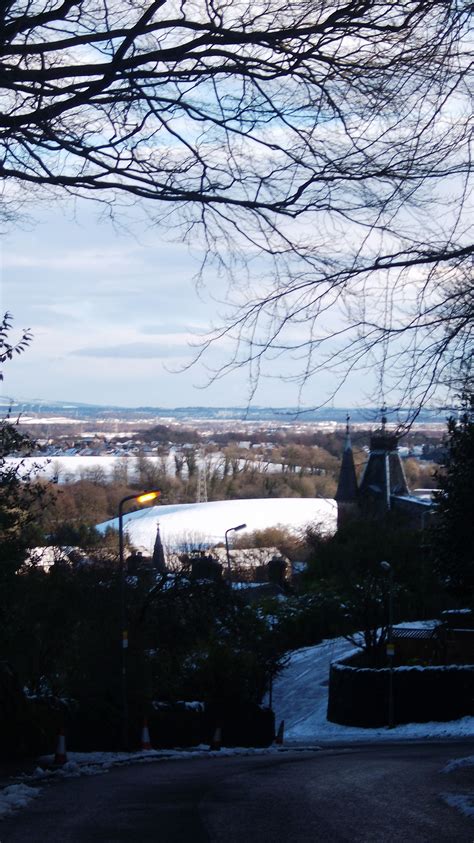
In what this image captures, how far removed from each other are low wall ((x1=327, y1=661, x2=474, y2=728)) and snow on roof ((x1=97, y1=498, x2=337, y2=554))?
40487 millimetres

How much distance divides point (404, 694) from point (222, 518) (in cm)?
6927

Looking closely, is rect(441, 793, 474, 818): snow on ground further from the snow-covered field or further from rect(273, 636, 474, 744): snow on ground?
the snow-covered field

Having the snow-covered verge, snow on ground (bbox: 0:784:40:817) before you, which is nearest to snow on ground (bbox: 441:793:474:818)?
the snow-covered verge

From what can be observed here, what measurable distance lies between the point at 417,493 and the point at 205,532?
66.1ft

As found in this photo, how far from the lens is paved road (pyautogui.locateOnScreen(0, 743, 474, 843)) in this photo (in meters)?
Result: 8.30

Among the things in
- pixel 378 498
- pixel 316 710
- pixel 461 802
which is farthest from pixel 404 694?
pixel 378 498

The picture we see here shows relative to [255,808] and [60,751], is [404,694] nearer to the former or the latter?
[60,751]

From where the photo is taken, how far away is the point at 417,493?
8038 cm

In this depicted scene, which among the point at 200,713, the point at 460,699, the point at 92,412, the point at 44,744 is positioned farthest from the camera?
the point at 92,412

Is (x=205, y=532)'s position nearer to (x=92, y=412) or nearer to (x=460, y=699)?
(x=92, y=412)

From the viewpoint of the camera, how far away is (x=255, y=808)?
9906mm

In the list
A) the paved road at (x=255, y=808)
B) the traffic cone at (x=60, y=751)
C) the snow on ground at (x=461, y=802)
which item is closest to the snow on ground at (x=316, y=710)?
the traffic cone at (x=60, y=751)

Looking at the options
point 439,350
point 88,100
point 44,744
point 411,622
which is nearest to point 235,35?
point 88,100

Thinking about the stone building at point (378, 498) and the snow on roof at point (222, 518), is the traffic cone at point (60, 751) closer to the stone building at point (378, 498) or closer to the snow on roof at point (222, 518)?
the stone building at point (378, 498)
